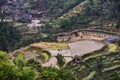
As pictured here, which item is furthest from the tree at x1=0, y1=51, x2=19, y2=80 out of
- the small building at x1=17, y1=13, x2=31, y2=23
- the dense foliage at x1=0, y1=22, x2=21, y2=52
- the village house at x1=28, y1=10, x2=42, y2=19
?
the village house at x1=28, y1=10, x2=42, y2=19

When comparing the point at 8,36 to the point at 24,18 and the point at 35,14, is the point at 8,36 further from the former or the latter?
the point at 35,14

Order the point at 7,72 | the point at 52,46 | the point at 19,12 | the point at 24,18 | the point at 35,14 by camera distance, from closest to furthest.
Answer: the point at 7,72 → the point at 52,46 → the point at 24,18 → the point at 35,14 → the point at 19,12

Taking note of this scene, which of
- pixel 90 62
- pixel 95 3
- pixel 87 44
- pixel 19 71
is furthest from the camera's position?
pixel 95 3

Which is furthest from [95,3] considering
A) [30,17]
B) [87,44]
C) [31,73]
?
[31,73]

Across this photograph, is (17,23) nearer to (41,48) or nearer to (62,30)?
(62,30)

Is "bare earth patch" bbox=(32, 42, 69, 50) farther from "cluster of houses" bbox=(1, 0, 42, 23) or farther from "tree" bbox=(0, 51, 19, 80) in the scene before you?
"cluster of houses" bbox=(1, 0, 42, 23)

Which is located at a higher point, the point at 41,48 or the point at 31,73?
the point at 31,73

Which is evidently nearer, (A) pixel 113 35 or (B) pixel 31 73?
(B) pixel 31 73

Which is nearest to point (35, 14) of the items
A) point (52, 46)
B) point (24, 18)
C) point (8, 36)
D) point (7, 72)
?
point (24, 18)
